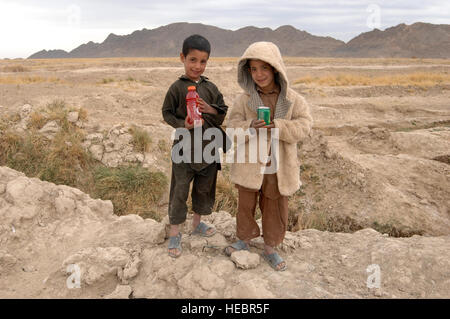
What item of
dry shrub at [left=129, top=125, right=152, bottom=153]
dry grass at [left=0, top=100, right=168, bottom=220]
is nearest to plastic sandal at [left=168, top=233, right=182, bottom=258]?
dry grass at [left=0, top=100, right=168, bottom=220]

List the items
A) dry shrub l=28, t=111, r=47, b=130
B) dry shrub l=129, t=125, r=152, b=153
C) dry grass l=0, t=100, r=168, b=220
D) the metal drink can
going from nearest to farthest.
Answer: the metal drink can, dry grass l=0, t=100, r=168, b=220, dry shrub l=129, t=125, r=152, b=153, dry shrub l=28, t=111, r=47, b=130

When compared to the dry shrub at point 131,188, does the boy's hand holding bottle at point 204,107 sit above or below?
above

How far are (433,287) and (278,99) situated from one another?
5.67 ft

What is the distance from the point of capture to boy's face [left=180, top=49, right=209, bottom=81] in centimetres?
229

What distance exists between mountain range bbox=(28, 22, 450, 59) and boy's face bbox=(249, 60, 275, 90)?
81403mm

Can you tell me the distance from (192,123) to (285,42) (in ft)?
353

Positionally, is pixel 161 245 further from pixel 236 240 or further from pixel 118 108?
pixel 118 108

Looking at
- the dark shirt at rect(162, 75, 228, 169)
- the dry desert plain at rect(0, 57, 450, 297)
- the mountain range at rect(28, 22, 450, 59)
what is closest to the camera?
→ the dark shirt at rect(162, 75, 228, 169)

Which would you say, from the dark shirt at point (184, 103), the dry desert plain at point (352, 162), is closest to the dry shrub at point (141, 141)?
the dry desert plain at point (352, 162)

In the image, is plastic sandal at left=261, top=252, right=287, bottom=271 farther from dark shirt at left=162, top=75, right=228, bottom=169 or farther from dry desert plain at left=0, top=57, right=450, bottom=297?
dark shirt at left=162, top=75, right=228, bottom=169

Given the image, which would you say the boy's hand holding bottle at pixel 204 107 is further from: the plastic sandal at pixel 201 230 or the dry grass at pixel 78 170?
the dry grass at pixel 78 170

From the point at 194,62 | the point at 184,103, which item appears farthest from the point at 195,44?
the point at 184,103

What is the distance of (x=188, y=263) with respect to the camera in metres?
2.50

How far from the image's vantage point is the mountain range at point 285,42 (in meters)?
77.0
